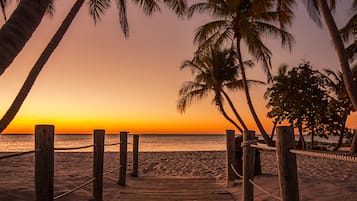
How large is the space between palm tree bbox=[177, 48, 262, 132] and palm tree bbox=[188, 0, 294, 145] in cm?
327

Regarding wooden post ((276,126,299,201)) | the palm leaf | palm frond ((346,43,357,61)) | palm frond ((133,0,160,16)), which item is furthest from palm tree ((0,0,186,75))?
palm frond ((346,43,357,61))

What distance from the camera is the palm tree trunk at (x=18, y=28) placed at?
285cm

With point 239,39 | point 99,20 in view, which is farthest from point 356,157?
point 239,39

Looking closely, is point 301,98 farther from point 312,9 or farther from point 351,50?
point 312,9

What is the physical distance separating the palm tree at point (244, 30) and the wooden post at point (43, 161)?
9502 millimetres

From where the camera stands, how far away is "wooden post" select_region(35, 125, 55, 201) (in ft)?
12.1

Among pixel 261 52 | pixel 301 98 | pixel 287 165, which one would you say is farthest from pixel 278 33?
pixel 287 165

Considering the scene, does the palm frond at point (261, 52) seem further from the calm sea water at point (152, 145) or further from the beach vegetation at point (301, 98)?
the calm sea water at point (152, 145)

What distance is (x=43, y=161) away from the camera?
146 inches

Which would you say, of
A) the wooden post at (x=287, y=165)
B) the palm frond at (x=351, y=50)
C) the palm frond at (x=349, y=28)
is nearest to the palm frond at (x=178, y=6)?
the wooden post at (x=287, y=165)

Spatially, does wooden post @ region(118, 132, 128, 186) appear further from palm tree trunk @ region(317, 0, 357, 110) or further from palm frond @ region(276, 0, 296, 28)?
palm frond @ region(276, 0, 296, 28)

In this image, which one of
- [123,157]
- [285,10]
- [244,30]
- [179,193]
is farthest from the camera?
[244,30]

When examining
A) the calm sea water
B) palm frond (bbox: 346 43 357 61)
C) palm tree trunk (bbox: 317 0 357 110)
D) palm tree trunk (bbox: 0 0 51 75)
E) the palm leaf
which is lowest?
the calm sea water

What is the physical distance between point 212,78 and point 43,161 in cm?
1451
